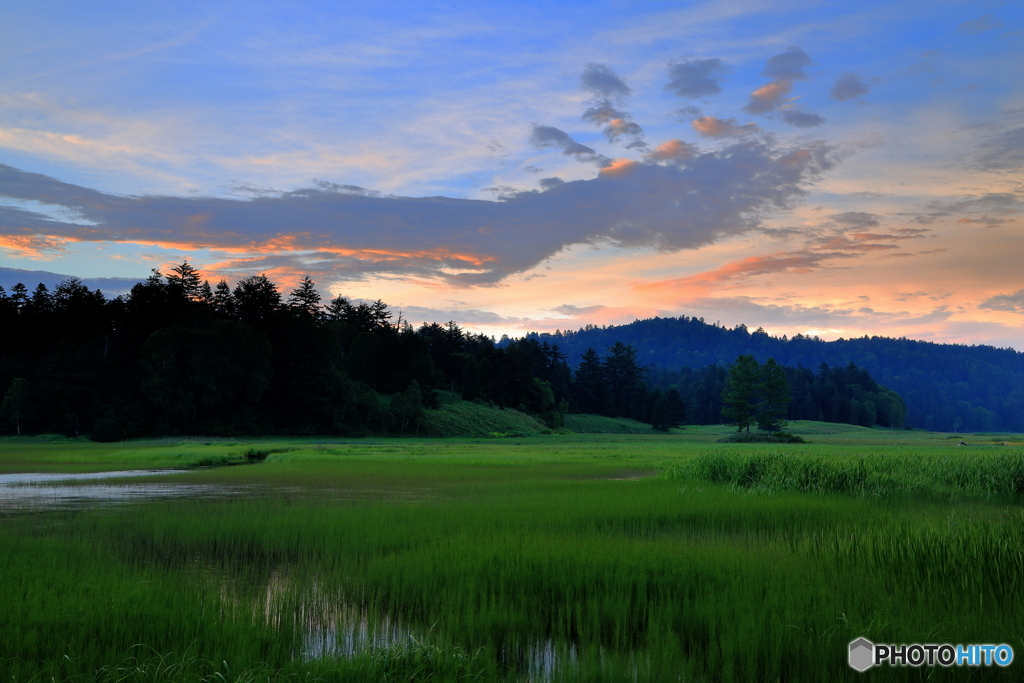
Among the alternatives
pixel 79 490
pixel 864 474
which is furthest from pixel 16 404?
pixel 864 474

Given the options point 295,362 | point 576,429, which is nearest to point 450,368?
point 576,429

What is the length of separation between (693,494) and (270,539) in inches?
517

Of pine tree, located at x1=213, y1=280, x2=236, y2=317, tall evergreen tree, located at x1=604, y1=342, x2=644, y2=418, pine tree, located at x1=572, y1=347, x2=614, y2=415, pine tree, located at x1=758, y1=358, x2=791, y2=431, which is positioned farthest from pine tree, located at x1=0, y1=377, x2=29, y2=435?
tall evergreen tree, located at x1=604, y1=342, x2=644, y2=418

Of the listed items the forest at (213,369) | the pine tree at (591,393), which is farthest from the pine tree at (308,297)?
the pine tree at (591,393)

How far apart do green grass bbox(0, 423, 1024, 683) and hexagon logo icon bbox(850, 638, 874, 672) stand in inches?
7.0

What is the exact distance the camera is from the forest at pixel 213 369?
264 feet

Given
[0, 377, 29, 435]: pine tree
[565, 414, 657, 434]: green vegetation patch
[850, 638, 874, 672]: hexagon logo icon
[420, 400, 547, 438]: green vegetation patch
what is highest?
[850, 638, 874, 672]: hexagon logo icon

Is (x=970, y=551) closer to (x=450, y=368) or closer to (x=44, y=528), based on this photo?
(x=44, y=528)

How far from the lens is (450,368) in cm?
14525

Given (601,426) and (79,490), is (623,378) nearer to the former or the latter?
(601,426)

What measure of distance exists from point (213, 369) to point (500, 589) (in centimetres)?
8419

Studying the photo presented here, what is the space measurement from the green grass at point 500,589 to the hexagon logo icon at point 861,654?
7.0 inches

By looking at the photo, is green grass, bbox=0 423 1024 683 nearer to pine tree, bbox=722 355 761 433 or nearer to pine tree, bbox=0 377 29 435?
pine tree, bbox=0 377 29 435

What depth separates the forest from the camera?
80.4 metres
